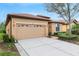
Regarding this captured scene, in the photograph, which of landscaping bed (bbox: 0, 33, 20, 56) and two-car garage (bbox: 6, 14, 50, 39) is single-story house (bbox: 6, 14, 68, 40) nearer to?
two-car garage (bbox: 6, 14, 50, 39)

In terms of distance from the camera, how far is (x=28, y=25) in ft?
36.7

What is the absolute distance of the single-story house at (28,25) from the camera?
1095cm

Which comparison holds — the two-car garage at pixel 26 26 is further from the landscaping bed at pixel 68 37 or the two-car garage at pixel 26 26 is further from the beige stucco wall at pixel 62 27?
the landscaping bed at pixel 68 37

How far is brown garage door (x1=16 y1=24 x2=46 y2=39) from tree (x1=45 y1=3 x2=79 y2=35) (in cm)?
144

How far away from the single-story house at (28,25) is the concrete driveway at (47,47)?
0.43 metres

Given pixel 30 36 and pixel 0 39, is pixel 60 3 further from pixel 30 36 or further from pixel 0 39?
pixel 0 39

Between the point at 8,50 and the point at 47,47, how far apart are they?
2.46 m

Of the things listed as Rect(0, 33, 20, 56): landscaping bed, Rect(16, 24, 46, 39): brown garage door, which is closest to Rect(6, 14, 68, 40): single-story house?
Rect(16, 24, 46, 39): brown garage door

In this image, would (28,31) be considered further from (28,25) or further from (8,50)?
(8,50)

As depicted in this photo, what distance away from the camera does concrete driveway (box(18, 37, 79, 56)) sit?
9.23 meters

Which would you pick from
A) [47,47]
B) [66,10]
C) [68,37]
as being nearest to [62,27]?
[68,37]

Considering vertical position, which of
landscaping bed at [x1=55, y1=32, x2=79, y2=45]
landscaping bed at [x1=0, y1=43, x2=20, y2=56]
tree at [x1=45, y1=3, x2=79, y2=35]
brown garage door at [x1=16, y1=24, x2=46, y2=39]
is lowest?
landscaping bed at [x1=0, y1=43, x2=20, y2=56]

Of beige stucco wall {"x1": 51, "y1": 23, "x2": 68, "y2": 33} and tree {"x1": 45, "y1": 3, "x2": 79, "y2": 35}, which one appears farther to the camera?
beige stucco wall {"x1": 51, "y1": 23, "x2": 68, "y2": 33}

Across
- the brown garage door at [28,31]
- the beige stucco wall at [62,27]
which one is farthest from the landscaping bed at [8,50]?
the beige stucco wall at [62,27]
